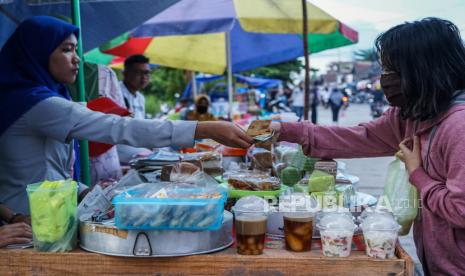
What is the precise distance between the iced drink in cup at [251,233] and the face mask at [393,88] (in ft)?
2.21

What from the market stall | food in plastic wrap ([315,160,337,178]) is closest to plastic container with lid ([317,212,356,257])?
the market stall

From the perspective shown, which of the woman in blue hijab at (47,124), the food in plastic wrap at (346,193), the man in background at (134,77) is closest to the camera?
the woman in blue hijab at (47,124)

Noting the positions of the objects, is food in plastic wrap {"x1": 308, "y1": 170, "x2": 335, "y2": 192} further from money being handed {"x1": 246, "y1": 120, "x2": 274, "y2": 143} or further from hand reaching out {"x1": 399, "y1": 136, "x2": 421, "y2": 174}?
hand reaching out {"x1": 399, "y1": 136, "x2": 421, "y2": 174}

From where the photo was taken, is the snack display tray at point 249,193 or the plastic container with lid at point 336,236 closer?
the plastic container with lid at point 336,236

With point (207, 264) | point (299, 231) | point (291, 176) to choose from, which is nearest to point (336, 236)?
point (299, 231)

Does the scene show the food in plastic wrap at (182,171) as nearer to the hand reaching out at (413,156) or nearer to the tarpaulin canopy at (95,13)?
the hand reaching out at (413,156)

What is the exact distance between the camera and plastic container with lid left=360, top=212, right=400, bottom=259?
5.00 feet

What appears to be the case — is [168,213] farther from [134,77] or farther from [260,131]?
[134,77]

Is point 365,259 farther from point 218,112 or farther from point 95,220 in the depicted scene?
point 218,112

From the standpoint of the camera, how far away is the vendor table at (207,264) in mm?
1512

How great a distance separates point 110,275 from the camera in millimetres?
1584

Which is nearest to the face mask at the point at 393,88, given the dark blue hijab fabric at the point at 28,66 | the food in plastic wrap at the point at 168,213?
the food in plastic wrap at the point at 168,213

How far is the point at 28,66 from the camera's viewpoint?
2193 millimetres

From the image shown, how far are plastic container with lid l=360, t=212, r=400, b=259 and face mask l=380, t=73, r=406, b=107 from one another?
482 millimetres
